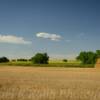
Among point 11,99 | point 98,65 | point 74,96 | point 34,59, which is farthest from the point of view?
point 34,59

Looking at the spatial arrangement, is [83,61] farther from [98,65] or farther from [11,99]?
[11,99]

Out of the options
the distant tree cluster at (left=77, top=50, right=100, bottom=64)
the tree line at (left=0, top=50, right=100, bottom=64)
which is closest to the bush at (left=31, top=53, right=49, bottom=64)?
the tree line at (left=0, top=50, right=100, bottom=64)

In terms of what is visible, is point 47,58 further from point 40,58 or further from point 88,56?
point 88,56

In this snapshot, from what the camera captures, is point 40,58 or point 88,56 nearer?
point 40,58

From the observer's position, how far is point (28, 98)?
50.4 ft

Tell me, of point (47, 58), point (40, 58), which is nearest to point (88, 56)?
point (47, 58)

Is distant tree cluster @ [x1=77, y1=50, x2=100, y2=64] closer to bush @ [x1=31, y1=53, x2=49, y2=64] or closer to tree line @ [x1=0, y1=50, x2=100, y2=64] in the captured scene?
tree line @ [x1=0, y1=50, x2=100, y2=64]

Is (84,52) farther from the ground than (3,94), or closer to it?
farther from the ground

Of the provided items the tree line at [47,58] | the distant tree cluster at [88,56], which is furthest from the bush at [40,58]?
the distant tree cluster at [88,56]

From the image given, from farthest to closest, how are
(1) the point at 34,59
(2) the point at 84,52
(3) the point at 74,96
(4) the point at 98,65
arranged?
1. (2) the point at 84,52
2. (1) the point at 34,59
3. (4) the point at 98,65
4. (3) the point at 74,96

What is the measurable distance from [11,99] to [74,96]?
3962 mm

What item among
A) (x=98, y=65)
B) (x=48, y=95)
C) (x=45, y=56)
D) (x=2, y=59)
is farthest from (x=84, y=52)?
(x=48, y=95)

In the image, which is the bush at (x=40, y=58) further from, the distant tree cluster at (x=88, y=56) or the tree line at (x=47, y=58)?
the distant tree cluster at (x=88, y=56)

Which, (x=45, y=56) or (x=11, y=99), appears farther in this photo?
(x=45, y=56)
